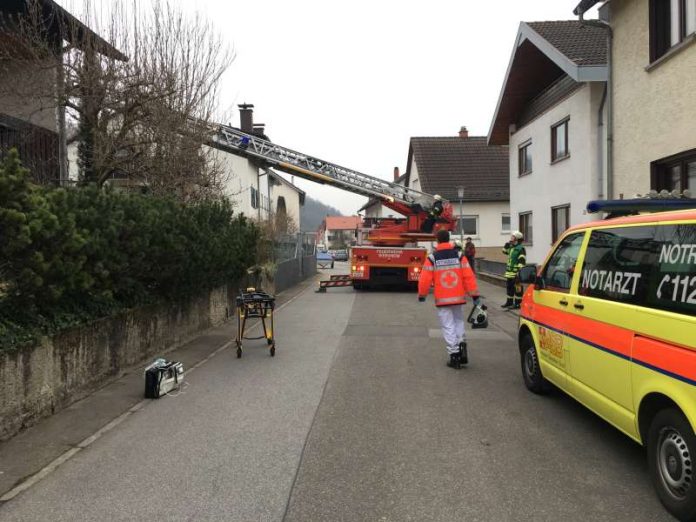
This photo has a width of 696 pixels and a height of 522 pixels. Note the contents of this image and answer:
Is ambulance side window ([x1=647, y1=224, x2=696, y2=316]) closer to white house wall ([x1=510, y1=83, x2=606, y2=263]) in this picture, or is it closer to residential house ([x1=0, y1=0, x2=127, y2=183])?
residential house ([x1=0, y1=0, x2=127, y2=183])

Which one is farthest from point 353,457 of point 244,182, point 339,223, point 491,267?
point 339,223

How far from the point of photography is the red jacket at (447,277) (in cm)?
748

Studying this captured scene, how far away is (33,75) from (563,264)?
1003 cm

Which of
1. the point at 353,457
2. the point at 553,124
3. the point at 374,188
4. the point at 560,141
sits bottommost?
the point at 353,457

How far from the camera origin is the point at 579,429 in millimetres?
5047

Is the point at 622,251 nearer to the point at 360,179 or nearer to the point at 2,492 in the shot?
the point at 2,492

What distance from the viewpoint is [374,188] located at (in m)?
22.4

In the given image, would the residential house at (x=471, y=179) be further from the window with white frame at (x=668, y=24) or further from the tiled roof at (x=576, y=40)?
the window with white frame at (x=668, y=24)

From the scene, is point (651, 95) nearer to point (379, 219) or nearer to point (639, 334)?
point (639, 334)

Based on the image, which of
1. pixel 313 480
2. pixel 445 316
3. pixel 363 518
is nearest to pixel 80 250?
pixel 313 480

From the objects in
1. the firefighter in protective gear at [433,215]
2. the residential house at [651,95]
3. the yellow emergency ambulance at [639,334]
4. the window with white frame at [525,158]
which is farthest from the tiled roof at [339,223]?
the yellow emergency ambulance at [639,334]

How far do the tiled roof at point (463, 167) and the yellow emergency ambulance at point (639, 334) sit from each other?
2943 centimetres

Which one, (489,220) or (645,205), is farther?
(489,220)

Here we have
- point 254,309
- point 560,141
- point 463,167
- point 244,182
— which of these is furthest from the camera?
point 463,167
